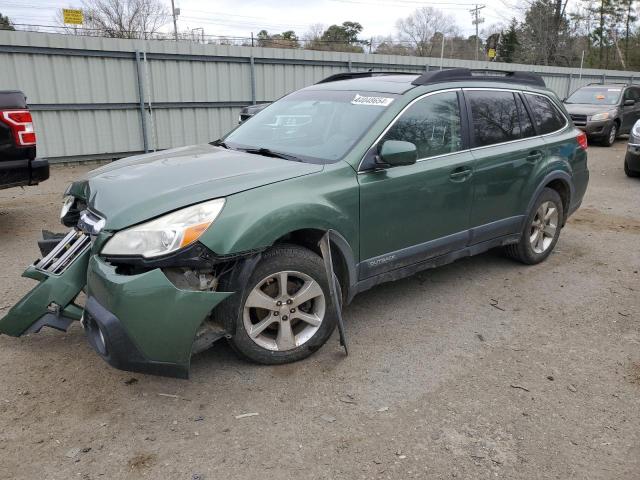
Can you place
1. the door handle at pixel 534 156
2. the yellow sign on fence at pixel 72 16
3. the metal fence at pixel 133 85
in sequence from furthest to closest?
1. the yellow sign on fence at pixel 72 16
2. the metal fence at pixel 133 85
3. the door handle at pixel 534 156

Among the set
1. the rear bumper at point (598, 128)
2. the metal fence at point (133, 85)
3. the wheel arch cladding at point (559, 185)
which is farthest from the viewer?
the rear bumper at point (598, 128)

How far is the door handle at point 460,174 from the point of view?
4.10 m

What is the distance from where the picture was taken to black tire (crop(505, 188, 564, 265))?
16.4ft

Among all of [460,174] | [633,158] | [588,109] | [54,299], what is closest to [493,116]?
[460,174]

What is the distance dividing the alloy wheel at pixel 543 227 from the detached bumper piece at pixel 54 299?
3939 millimetres

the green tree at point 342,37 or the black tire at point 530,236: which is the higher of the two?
the green tree at point 342,37

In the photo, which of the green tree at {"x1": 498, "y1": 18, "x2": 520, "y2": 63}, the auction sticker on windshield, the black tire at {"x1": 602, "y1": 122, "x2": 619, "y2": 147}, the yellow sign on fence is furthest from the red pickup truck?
the green tree at {"x1": 498, "y1": 18, "x2": 520, "y2": 63}

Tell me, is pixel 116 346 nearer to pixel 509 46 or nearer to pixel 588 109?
pixel 588 109

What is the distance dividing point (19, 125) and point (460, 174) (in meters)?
4.19

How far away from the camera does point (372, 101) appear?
394cm

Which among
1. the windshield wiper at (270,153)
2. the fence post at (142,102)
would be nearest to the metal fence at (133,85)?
the fence post at (142,102)

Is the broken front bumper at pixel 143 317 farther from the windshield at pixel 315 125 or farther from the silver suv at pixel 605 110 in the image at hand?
the silver suv at pixel 605 110

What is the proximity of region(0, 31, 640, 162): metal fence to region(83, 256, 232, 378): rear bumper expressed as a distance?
357 inches

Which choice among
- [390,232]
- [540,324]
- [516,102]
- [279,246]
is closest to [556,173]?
[516,102]
